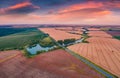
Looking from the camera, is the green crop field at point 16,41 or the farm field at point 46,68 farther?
the green crop field at point 16,41

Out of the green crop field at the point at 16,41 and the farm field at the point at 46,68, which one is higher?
the green crop field at the point at 16,41

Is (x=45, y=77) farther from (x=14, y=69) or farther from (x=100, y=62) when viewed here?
(x=100, y=62)

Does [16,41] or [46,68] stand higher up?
[16,41]

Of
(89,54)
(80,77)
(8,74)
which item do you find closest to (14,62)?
(8,74)

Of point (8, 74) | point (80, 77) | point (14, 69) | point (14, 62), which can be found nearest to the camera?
point (80, 77)

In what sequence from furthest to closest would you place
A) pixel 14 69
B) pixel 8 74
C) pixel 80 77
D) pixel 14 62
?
pixel 14 62 → pixel 14 69 → pixel 8 74 → pixel 80 77

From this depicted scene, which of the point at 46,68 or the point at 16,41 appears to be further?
the point at 16,41

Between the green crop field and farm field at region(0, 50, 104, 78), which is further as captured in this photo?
the green crop field

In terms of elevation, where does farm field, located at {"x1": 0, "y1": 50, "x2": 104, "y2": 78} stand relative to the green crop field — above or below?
below
